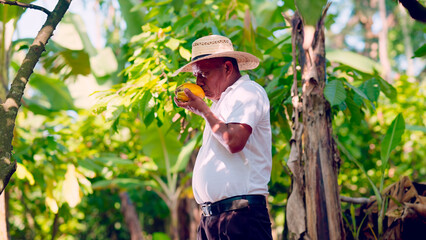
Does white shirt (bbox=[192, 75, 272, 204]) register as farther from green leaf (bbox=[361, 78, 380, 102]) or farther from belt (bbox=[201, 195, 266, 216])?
green leaf (bbox=[361, 78, 380, 102])

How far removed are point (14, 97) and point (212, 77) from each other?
976 millimetres

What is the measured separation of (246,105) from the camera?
81.0 inches

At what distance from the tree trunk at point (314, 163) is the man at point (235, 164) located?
38.0 inches

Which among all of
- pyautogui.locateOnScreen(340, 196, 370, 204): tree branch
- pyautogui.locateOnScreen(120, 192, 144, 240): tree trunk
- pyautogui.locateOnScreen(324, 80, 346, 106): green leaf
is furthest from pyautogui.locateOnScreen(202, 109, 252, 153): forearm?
pyautogui.locateOnScreen(120, 192, 144, 240): tree trunk

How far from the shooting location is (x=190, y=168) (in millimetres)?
7414

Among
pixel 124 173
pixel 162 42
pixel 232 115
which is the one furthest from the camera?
pixel 124 173

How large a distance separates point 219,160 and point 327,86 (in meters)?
1.33

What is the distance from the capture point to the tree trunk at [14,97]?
1.94 meters

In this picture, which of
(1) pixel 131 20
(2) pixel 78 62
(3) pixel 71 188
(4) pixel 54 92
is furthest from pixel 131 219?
(3) pixel 71 188

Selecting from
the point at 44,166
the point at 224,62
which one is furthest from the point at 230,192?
the point at 44,166

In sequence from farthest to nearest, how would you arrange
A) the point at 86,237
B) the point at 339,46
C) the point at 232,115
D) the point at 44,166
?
the point at 339,46 < the point at 86,237 < the point at 44,166 < the point at 232,115

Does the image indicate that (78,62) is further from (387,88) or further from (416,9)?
(416,9)

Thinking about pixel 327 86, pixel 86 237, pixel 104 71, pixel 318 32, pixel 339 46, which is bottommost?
pixel 86 237

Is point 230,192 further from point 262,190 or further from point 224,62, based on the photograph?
point 224,62
